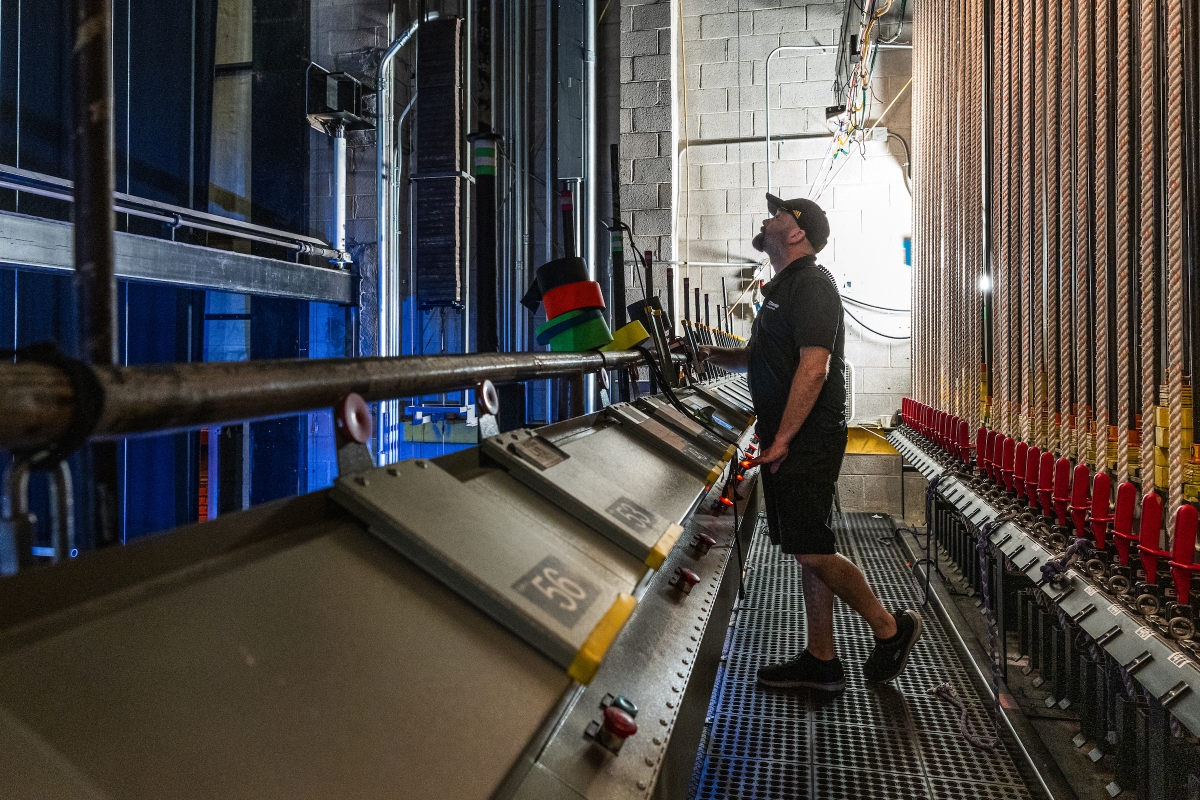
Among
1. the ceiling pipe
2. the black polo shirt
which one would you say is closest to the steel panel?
the black polo shirt

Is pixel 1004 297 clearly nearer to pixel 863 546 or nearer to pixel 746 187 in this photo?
pixel 863 546

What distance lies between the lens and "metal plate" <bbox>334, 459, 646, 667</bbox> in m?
0.73

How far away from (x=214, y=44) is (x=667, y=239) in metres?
3.22

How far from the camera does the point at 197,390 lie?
0.61 meters

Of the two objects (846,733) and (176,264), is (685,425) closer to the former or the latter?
(846,733)

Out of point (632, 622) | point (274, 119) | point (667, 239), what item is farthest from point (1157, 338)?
point (274, 119)

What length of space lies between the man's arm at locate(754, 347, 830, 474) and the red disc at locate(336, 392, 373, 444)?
6.39 feet

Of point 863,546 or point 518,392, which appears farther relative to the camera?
point 863,546

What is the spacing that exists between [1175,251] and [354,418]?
5.51ft

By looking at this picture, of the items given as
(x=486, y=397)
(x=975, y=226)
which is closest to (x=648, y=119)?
(x=975, y=226)

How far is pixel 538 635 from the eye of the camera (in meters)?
0.71

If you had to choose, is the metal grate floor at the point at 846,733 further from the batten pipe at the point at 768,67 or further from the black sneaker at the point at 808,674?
the batten pipe at the point at 768,67

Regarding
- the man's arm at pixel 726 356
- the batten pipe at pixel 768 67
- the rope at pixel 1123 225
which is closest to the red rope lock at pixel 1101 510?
the rope at pixel 1123 225

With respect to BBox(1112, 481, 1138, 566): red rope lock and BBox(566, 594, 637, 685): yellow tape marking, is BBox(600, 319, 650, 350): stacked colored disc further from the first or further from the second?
BBox(566, 594, 637, 685): yellow tape marking
